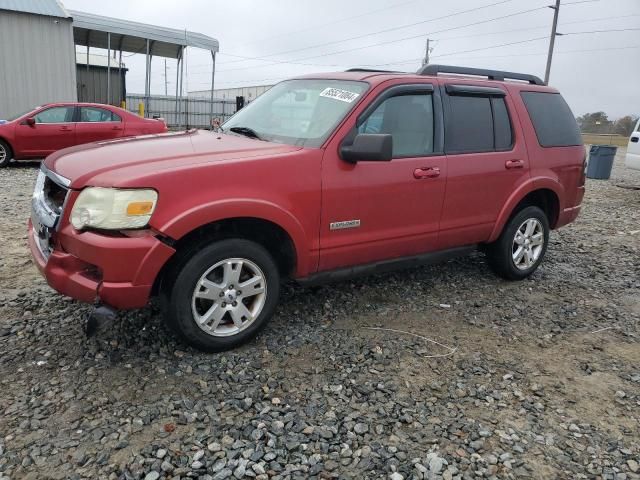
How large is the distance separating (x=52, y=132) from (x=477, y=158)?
9.84m

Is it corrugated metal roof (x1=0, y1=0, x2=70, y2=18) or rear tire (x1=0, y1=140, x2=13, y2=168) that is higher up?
corrugated metal roof (x1=0, y1=0, x2=70, y2=18)

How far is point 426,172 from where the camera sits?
404 centimetres

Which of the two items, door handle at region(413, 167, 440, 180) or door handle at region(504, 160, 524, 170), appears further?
door handle at region(504, 160, 524, 170)

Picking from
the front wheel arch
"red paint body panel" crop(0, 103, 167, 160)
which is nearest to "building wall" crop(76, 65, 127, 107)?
"red paint body panel" crop(0, 103, 167, 160)

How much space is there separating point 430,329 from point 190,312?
1.80 meters

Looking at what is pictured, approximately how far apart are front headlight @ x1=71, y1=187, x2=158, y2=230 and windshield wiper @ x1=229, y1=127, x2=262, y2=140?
4.02 ft

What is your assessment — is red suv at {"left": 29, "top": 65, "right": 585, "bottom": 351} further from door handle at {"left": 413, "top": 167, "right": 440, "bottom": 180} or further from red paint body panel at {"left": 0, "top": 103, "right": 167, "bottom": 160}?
red paint body panel at {"left": 0, "top": 103, "right": 167, "bottom": 160}

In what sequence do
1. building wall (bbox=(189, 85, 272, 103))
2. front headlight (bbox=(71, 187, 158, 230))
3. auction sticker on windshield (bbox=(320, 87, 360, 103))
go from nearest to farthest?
1. front headlight (bbox=(71, 187, 158, 230))
2. auction sticker on windshield (bbox=(320, 87, 360, 103))
3. building wall (bbox=(189, 85, 272, 103))

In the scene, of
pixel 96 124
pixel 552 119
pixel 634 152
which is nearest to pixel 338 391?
pixel 552 119

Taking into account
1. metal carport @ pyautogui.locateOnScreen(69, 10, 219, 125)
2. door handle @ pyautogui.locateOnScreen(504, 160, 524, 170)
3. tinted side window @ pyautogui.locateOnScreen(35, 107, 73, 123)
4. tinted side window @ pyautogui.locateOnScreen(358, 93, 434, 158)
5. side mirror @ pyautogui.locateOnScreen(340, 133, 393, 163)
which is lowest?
tinted side window @ pyautogui.locateOnScreen(35, 107, 73, 123)

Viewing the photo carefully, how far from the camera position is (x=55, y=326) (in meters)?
3.59

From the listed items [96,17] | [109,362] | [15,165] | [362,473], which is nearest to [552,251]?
[362,473]

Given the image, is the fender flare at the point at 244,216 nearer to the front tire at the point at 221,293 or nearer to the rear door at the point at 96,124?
the front tire at the point at 221,293

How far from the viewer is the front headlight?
113 inches
